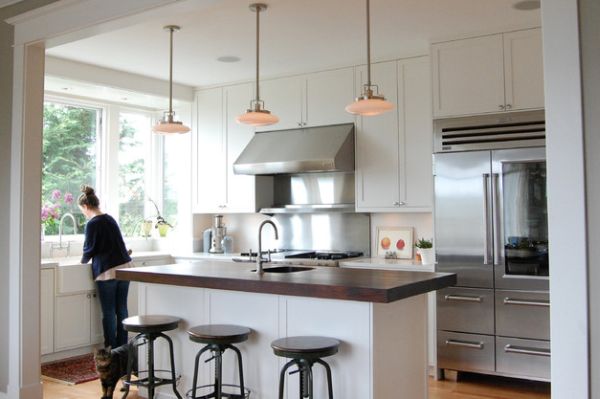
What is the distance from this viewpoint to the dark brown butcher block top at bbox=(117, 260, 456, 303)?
3.13 metres

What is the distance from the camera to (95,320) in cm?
568

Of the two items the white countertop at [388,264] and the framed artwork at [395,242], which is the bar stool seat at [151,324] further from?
the framed artwork at [395,242]

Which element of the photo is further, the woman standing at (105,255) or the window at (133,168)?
the window at (133,168)

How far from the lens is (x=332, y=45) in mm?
5137

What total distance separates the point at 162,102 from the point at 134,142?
609 millimetres

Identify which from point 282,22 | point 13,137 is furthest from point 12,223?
point 282,22

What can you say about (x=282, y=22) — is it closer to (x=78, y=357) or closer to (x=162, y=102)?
(x=162, y=102)

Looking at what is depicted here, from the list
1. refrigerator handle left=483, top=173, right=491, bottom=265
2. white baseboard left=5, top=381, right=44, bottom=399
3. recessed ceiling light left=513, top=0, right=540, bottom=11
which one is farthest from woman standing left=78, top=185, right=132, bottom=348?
recessed ceiling light left=513, top=0, right=540, bottom=11

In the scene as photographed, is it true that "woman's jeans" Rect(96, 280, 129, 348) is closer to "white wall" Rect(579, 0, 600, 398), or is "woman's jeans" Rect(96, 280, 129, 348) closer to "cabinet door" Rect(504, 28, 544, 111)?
"cabinet door" Rect(504, 28, 544, 111)

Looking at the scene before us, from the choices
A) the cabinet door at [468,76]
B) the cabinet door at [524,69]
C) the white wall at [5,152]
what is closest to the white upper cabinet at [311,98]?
the cabinet door at [468,76]

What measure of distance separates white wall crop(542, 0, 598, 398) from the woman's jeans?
13.2 feet

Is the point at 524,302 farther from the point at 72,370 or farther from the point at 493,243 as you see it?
the point at 72,370

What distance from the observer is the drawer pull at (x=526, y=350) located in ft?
14.6

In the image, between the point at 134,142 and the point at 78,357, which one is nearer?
the point at 78,357
